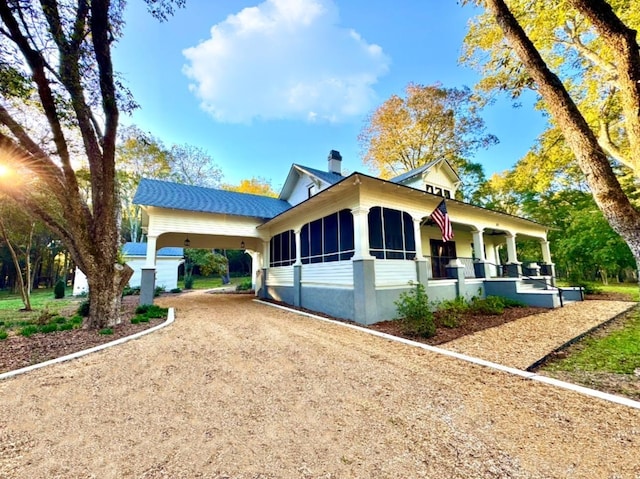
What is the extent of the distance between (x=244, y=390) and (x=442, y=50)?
1396 centimetres

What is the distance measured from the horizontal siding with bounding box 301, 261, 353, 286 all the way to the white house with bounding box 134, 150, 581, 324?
1.3 inches

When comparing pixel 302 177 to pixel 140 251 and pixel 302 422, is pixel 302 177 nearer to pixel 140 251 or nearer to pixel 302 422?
pixel 302 422

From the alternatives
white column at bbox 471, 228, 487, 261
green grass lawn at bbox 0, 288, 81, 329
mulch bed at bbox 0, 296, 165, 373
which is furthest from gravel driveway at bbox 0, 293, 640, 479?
white column at bbox 471, 228, 487, 261

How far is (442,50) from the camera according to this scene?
36.2 feet

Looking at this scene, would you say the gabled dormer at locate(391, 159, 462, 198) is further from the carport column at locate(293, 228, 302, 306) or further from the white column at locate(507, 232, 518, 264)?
the carport column at locate(293, 228, 302, 306)

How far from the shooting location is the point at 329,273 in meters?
8.79

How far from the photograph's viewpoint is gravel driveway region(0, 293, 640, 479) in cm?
203

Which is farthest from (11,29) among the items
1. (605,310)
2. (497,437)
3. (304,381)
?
(605,310)

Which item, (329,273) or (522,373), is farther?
(329,273)

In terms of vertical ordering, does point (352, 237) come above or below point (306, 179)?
below

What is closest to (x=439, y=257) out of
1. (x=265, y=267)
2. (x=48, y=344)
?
(x=265, y=267)

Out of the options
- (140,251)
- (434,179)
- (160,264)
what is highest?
(434,179)

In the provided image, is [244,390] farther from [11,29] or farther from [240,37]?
[240,37]

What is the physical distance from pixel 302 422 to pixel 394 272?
6.02 m
